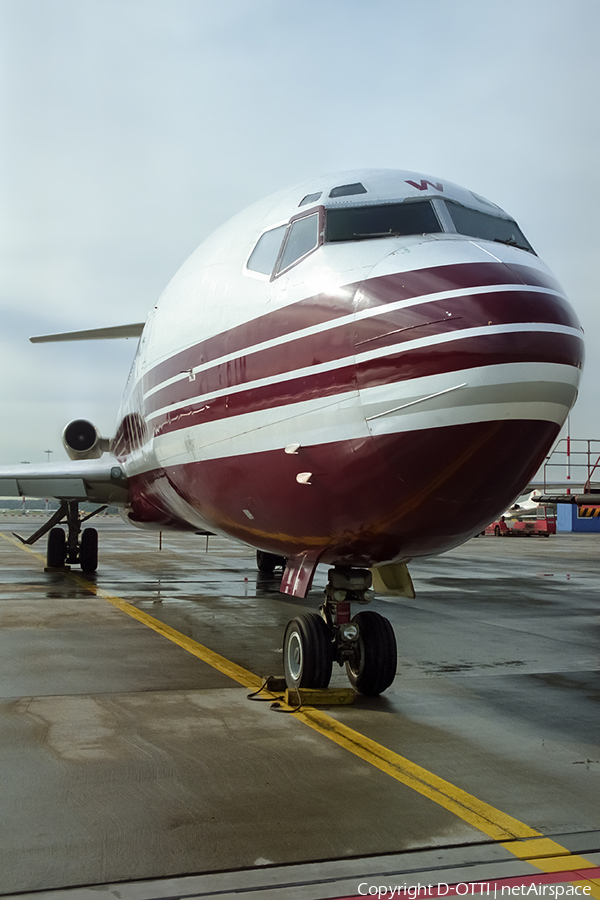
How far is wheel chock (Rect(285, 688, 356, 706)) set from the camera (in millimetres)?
6062

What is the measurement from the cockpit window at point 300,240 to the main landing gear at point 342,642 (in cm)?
244

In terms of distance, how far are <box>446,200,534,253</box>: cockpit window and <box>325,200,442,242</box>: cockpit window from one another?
0.20 meters

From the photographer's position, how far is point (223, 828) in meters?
3.76

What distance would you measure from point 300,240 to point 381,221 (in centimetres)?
63

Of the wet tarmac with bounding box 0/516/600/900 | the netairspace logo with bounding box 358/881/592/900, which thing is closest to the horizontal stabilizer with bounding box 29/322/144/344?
the wet tarmac with bounding box 0/516/600/900

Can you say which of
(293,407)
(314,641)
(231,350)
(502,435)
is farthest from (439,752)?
(231,350)

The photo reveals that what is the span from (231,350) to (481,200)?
7.31 ft

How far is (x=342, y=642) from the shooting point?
20.9 feet

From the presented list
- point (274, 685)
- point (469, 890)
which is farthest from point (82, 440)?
point (469, 890)

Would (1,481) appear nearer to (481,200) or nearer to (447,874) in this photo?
(481,200)

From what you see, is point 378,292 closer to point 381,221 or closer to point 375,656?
point 381,221

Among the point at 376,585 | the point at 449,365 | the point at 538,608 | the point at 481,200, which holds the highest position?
the point at 481,200

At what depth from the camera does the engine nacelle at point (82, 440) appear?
17.3 meters

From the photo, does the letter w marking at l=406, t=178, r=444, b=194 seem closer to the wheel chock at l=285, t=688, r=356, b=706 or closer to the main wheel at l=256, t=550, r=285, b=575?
the wheel chock at l=285, t=688, r=356, b=706
